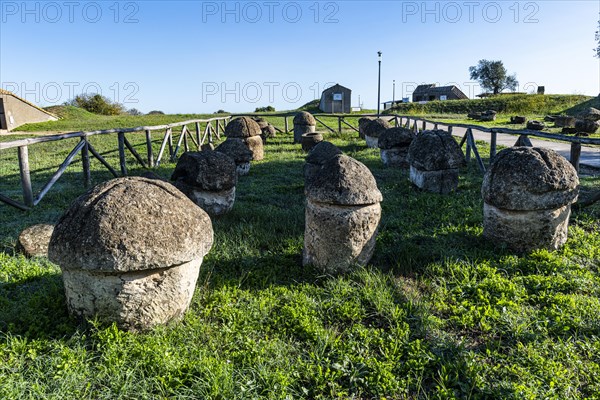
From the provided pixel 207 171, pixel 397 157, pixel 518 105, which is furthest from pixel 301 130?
pixel 518 105

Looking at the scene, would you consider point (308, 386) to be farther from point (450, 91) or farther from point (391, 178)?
point (450, 91)

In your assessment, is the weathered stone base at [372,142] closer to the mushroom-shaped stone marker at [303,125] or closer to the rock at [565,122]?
the mushroom-shaped stone marker at [303,125]

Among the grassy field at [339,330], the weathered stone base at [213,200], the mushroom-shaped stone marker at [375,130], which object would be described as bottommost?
the grassy field at [339,330]

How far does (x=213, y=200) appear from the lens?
7.19m

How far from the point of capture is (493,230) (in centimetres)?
553

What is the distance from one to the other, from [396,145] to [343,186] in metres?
7.74

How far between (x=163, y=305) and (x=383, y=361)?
6.64 feet

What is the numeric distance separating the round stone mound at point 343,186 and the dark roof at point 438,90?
55.0 metres

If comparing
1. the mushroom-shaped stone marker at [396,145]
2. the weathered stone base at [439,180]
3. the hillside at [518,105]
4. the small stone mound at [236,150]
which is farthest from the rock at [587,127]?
the small stone mound at [236,150]

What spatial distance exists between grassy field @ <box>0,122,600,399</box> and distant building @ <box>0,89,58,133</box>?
32621 mm

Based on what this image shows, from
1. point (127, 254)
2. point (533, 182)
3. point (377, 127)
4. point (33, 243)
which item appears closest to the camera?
point (127, 254)

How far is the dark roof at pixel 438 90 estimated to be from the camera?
54188 millimetres

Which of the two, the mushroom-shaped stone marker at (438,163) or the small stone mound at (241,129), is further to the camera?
the small stone mound at (241,129)

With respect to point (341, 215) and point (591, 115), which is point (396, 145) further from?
point (591, 115)
